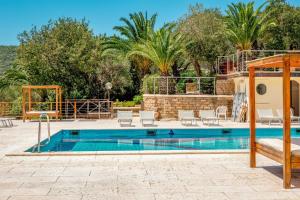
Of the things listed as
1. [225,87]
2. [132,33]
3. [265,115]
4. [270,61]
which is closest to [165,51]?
[225,87]

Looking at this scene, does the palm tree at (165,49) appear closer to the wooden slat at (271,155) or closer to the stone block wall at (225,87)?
the stone block wall at (225,87)

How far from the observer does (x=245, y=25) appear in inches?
915

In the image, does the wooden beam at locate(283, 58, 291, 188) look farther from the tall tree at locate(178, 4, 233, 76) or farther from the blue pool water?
the tall tree at locate(178, 4, 233, 76)

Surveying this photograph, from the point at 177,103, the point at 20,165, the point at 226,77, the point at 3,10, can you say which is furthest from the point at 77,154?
the point at 3,10

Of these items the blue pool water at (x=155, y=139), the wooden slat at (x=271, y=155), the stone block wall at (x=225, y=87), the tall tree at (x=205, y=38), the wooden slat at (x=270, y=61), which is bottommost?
the blue pool water at (x=155, y=139)

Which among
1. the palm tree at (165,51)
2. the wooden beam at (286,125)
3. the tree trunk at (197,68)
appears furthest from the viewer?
the tree trunk at (197,68)

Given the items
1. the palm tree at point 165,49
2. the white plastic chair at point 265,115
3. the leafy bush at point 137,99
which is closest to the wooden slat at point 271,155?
the white plastic chair at point 265,115

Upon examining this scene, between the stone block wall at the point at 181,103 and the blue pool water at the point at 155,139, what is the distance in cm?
520

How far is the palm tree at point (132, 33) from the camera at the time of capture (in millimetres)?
29359

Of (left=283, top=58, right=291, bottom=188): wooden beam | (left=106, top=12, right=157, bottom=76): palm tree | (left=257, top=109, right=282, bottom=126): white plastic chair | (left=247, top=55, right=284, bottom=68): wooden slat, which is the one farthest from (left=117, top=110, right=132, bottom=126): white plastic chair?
(left=283, top=58, right=291, bottom=188): wooden beam

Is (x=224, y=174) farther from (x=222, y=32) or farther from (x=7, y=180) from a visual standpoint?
(x=222, y=32)

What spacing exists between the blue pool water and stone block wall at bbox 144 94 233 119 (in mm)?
5198

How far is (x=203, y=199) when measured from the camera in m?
5.48

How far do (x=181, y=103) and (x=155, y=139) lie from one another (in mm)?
6560
